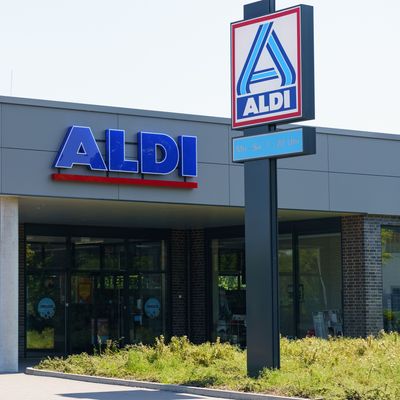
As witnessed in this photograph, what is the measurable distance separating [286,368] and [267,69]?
521 cm

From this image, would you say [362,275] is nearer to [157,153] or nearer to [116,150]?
[157,153]

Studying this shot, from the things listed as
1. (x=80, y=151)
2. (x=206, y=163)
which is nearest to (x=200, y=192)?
(x=206, y=163)

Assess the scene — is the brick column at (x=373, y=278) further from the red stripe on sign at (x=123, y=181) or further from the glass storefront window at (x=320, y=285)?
the red stripe on sign at (x=123, y=181)

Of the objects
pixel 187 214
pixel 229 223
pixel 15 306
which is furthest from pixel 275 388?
pixel 229 223

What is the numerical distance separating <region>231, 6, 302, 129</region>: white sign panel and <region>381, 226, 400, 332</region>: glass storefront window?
10.9 metres

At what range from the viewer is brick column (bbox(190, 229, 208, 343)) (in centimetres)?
3275

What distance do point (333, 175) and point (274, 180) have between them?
9.19 m

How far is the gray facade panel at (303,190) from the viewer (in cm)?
2688

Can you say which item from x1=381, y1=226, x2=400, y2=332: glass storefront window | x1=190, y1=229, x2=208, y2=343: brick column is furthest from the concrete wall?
x1=190, y1=229, x2=208, y2=343: brick column

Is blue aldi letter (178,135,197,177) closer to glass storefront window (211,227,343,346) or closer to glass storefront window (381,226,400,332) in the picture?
glass storefront window (211,227,343,346)

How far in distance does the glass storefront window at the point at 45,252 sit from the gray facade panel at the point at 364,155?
814cm

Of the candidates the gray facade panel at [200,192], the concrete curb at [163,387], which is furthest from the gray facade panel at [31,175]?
the concrete curb at [163,387]

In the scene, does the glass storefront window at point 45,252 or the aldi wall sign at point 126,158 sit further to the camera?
Answer: the glass storefront window at point 45,252

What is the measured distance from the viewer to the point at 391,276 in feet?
95.8
